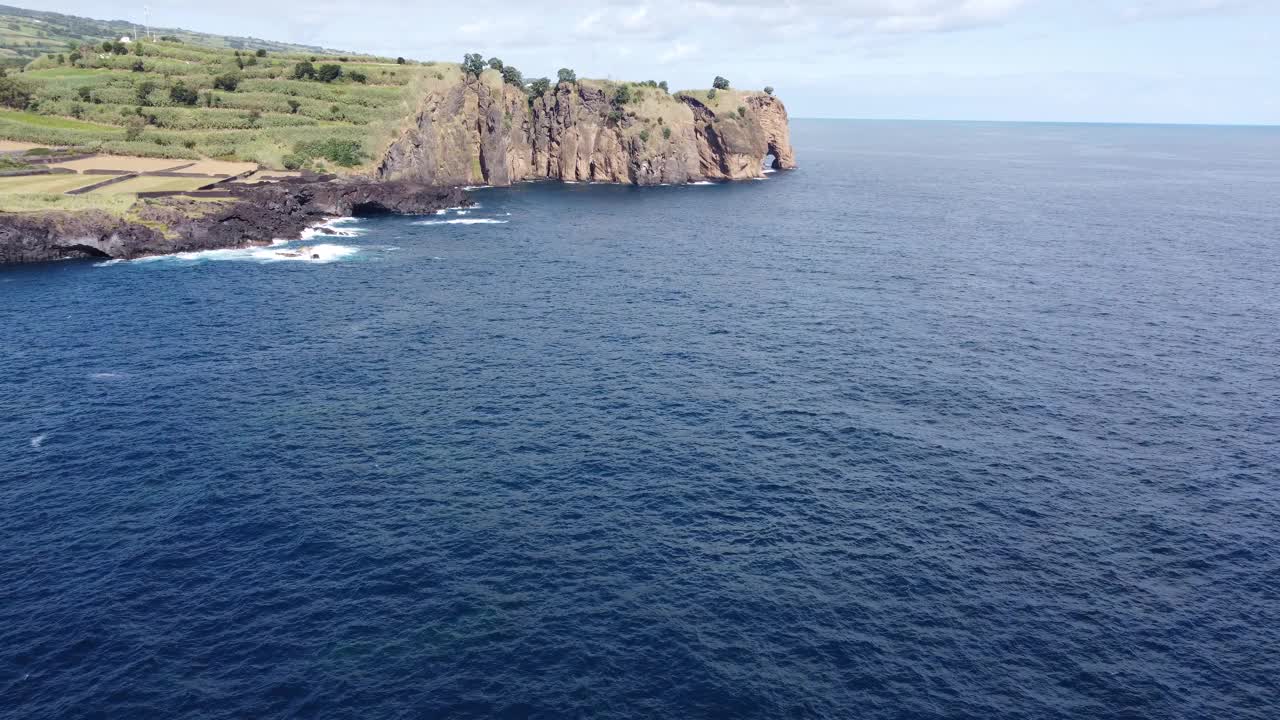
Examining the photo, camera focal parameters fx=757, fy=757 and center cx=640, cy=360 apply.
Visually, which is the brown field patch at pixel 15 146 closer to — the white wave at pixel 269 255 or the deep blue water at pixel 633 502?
the white wave at pixel 269 255

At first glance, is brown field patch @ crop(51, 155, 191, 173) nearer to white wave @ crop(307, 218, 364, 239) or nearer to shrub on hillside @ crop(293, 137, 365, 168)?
shrub on hillside @ crop(293, 137, 365, 168)

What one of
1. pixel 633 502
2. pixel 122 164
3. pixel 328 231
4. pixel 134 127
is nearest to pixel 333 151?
pixel 328 231

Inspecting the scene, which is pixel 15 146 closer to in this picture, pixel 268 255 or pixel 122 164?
pixel 122 164

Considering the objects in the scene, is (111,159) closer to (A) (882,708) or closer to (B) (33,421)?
(B) (33,421)

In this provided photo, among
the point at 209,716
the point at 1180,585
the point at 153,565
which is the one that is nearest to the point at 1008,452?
the point at 1180,585

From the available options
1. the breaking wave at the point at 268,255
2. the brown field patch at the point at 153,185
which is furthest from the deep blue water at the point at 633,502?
the brown field patch at the point at 153,185

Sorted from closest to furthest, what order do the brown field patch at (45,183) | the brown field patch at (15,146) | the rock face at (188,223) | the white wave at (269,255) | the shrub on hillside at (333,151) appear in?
the rock face at (188,223), the white wave at (269,255), the brown field patch at (45,183), the brown field patch at (15,146), the shrub on hillside at (333,151)

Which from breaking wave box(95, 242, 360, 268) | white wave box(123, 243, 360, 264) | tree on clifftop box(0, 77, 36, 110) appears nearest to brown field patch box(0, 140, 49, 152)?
tree on clifftop box(0, 77, 36, 110)
